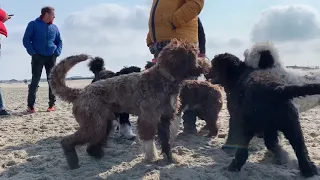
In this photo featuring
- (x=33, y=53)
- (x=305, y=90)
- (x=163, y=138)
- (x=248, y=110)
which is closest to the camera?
(x=305, y=90)

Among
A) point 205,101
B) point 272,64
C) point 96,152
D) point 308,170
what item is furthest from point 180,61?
point 205,101

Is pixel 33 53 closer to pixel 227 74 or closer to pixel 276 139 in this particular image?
pixel 227 74

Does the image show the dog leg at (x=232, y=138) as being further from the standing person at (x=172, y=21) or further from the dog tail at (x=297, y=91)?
the standing person at (x=172, y=21)

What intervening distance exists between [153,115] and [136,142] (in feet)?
A: 4.07

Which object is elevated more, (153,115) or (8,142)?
(153,115)

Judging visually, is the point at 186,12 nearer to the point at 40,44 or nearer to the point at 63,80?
the point at 63,80

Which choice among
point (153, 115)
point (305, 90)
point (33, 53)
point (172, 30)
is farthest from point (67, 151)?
point (33, 53)

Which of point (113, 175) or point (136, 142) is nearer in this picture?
point (113, 175)

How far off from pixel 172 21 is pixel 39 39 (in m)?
4.62

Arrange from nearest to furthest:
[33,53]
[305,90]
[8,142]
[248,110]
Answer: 1. [305,90]
2. [248,110]
3. [8,142]
4. [33,53]

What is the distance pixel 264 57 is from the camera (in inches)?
204

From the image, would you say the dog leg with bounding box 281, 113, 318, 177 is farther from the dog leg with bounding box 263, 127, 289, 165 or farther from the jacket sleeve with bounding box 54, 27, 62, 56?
the jacket sleeve with bounding box 54, 27, 62, 56

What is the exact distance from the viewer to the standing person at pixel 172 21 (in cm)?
556

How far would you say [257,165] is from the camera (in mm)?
4715
